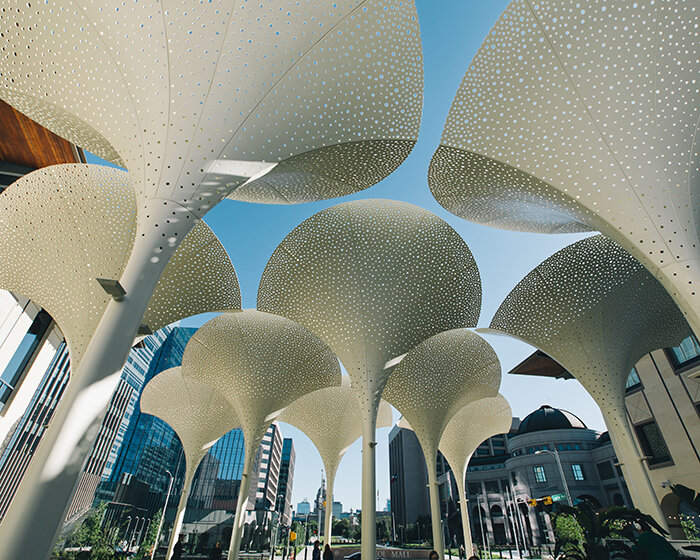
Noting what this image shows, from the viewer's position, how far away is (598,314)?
33.4 ft

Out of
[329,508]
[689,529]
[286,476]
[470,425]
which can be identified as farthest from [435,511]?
[286,476]

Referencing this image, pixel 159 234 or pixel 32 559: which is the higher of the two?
pixel 159 234

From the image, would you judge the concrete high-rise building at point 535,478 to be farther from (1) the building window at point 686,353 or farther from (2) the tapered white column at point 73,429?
(2) the tapered white column at point 73,429

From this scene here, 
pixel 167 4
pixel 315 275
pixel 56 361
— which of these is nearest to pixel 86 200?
pixel 167 4

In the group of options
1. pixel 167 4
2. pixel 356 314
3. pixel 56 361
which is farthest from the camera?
pixel 56 361

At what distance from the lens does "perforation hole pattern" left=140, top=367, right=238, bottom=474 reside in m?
18.4

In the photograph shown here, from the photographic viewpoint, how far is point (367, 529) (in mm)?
8383

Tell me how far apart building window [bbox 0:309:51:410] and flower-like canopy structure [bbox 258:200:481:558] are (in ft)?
32.7

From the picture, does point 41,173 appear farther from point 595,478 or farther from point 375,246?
point 595,478

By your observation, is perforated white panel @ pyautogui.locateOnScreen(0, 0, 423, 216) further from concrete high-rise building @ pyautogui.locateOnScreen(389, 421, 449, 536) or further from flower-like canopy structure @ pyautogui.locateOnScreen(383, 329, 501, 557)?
concrete high-rise building @ pyautogui.locateOnScreen(389, 421, 449, 536)

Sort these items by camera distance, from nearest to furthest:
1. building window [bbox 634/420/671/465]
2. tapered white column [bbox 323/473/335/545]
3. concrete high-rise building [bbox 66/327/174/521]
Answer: tapered white column [bbox 323/473/335/545], building window [bbox 634/420/671/465], concrete high-rise building [bbox 66/327/174/521]

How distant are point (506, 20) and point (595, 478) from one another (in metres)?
45.6

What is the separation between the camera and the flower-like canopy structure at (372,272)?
35.5 feet

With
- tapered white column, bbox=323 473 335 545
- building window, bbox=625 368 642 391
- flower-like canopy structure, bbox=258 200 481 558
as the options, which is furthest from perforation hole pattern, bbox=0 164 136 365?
building window, bbox=625 368 642 391
